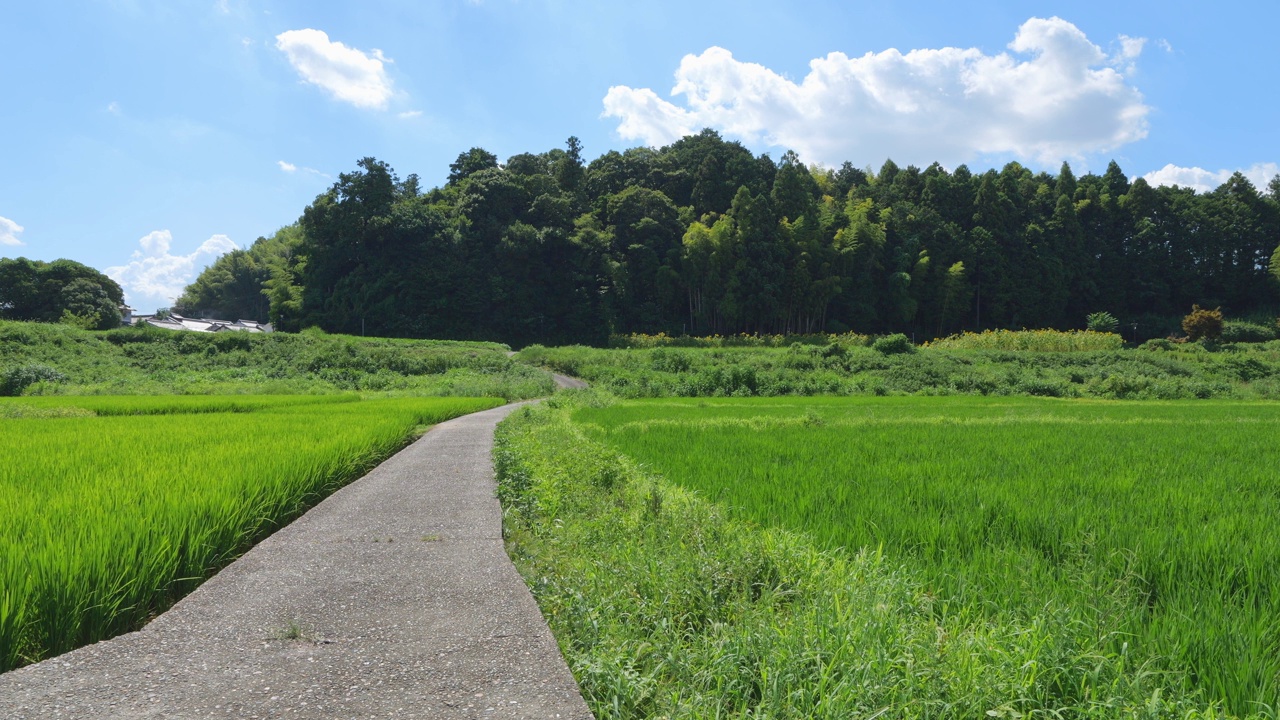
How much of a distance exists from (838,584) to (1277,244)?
249ft

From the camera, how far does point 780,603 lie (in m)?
3.17

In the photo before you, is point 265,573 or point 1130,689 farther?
point 265,573

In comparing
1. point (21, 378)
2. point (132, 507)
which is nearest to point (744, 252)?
point (21, 378)

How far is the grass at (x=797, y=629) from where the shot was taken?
212cm

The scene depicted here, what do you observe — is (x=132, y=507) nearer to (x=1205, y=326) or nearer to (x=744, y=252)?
(x=744, y=252)

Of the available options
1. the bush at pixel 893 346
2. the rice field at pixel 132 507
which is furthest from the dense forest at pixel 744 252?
the rice field at pixel 132 507

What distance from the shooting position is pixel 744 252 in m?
47.9

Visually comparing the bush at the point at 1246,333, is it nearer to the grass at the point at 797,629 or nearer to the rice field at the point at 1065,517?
the rice field at the point at 1065,517

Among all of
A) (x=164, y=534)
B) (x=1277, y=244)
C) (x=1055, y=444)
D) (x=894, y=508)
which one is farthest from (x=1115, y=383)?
(x=1277, y=244)

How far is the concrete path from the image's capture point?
96.5 inches

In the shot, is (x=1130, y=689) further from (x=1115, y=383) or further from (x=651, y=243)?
(x=651, y=243)

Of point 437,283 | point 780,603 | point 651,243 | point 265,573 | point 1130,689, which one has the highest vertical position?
point 651,243

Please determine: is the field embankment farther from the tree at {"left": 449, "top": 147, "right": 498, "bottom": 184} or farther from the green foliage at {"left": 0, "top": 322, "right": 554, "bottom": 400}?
the tree at {"left": 449, "top": 147, "right": 498, "bottom": 184}

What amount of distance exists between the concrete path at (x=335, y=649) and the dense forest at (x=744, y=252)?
143 feet
